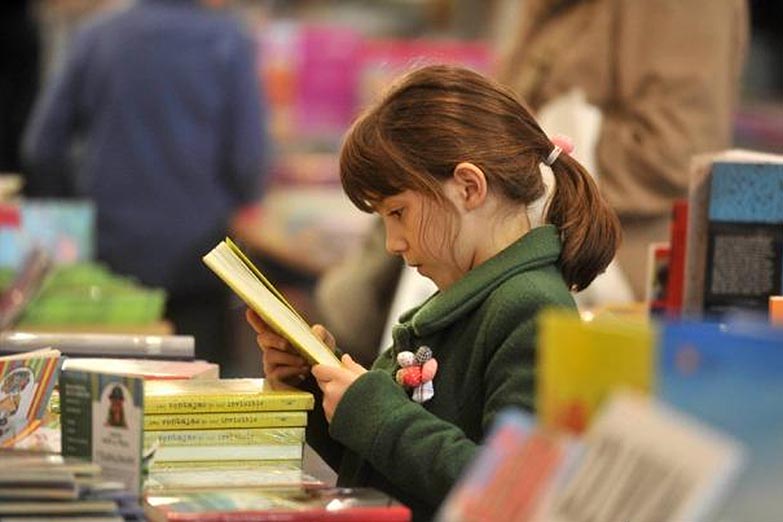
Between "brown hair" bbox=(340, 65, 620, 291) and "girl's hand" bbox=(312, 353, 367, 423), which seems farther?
"brown hair" bbox=(340, 65, 620, 291)

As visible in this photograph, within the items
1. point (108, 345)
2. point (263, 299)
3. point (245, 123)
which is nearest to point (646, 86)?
point (108, 345)

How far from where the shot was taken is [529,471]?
5.40 ft

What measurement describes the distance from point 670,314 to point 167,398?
4.17ft

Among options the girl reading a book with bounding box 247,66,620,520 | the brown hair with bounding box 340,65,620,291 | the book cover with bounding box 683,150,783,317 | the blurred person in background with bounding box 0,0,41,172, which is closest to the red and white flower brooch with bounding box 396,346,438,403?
the girl reading a book with bounding box 247,66,620,520

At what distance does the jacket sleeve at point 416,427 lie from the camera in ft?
7.75

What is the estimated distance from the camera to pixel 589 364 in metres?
1.66

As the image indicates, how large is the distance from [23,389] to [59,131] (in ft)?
15.1

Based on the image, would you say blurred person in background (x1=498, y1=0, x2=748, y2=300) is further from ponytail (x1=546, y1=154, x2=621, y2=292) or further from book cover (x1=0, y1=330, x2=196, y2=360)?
ponytail (x1=546, y1=154, x2=621, y2=292)

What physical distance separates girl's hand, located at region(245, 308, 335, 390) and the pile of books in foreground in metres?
0.57

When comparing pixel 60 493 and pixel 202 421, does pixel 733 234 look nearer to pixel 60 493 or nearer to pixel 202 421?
pixel 202 421

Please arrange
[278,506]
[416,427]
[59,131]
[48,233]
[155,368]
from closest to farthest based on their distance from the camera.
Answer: [278,506] < [416,427] < [155,368] < [48,233] < [59,131]

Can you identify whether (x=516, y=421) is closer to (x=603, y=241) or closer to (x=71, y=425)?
(x=71, y=425)

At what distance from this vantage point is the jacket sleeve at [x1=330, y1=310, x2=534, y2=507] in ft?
7.75

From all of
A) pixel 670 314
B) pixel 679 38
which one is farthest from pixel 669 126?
pixel 670 314
